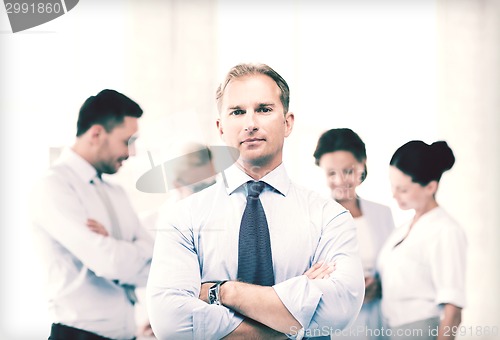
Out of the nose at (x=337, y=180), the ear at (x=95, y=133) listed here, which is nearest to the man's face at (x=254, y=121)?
the nose at (x=337, y=180)

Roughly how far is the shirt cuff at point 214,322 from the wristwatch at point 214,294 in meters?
0.02

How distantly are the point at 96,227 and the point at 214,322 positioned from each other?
61 centimetres

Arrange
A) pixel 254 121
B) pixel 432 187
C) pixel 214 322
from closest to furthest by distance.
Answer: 1. pixel 214 322
2. pixel 254 121
3. pixel 432 187

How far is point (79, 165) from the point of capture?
8.72 ft

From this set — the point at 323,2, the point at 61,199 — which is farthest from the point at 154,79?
the point at 323,2

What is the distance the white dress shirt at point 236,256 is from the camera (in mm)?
2547

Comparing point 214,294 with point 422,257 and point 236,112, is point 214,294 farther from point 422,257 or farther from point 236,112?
point 422,257

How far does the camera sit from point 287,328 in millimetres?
2570

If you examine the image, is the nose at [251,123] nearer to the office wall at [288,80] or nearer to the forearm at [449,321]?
the office wall at [288,80]

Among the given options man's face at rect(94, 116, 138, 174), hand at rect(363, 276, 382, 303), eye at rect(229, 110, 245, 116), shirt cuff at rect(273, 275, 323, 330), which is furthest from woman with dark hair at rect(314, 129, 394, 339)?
man's face at rect(94, 116, 138, 174)

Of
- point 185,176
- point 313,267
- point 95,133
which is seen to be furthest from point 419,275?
point 95,133

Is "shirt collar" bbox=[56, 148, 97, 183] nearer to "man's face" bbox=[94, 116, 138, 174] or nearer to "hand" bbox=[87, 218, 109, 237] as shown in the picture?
"man's face" bbox=[94, 116, 138, 174]

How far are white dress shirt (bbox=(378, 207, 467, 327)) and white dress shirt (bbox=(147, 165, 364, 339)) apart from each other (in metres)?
0.15

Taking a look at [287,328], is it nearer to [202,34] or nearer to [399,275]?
[399,275]
